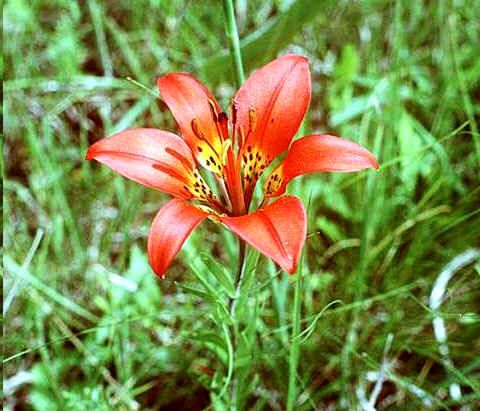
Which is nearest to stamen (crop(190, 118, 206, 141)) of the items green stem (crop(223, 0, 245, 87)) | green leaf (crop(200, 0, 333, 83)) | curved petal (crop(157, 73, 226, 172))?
curved petal (crop(157, 73, 226, 172))

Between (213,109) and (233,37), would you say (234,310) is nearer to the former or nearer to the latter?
(213,109)

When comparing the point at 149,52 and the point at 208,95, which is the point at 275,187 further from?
the point at 149,52

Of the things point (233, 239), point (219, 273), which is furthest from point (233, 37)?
point (233, 239)

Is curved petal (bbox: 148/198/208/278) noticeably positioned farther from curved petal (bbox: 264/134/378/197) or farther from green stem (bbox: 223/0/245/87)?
green stem (bbox: 223/0/245/87)

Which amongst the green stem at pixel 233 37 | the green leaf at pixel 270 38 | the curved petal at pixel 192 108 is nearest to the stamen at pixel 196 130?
the curved petal at pixel 192 108

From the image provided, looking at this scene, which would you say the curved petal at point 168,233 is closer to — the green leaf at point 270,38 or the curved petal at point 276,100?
the curved petal at point 276,100
